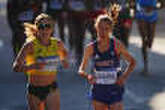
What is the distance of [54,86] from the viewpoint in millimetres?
7090

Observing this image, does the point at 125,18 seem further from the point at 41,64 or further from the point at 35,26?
the point at 41,64

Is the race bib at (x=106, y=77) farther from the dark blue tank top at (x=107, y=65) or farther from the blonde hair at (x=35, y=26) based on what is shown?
the blonde hair at (x=35, y=26)

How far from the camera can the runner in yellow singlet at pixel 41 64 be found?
22.9 ft

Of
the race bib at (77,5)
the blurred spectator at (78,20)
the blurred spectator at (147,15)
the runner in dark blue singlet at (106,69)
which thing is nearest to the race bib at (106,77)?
the runner in dark blue singlet at (106,69)

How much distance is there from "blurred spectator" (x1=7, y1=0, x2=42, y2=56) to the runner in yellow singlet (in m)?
5.22

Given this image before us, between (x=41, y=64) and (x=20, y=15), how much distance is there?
5.66 meters

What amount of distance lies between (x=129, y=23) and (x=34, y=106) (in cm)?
679

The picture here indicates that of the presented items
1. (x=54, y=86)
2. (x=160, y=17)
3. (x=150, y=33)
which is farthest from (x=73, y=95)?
(x=160, y=17)

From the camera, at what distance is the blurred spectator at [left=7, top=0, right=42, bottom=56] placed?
1234 centimetres

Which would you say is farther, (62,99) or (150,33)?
(150,33)

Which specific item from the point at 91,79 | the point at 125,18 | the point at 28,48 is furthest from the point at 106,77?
the point at 125,18

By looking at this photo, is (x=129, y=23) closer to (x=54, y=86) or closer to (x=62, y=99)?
(x=62, y=99)

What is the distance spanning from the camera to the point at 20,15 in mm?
12484

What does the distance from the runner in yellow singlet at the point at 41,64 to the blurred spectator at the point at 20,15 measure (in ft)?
17.1
